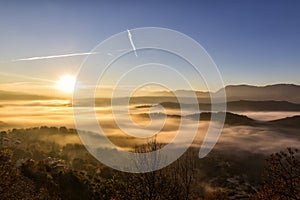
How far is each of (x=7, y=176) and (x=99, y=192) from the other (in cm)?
4918

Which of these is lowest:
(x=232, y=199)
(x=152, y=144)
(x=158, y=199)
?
(x=232, y=199)

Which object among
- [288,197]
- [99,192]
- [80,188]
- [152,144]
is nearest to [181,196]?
[152,144]

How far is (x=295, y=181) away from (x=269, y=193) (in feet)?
13.3

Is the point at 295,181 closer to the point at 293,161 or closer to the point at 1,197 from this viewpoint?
the point at 293,161

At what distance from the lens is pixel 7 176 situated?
1806 inches

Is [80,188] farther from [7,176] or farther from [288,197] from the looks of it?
[288,197]

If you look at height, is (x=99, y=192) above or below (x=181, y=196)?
below

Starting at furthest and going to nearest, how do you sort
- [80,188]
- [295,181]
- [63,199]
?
[80,188], [63,199], [295,181]

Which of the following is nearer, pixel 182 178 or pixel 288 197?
pixel 288 197

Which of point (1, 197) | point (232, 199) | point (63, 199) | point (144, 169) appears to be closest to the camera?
point (144, 169)

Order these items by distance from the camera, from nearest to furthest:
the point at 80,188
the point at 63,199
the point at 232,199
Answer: the point at 63,199 → the point at 80,188 → the point at 232,199

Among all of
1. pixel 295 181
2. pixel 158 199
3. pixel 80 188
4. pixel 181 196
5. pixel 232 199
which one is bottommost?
pixel 232 199

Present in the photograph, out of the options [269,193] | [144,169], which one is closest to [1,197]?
[144,169]

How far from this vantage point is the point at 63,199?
9044 centimetres
